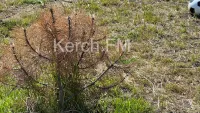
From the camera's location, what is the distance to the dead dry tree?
3412 millimetres

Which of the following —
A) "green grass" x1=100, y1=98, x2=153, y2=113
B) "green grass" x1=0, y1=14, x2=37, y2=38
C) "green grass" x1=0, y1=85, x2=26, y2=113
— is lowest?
"green grass" x1=100, y1=98, x2=153, y2=113

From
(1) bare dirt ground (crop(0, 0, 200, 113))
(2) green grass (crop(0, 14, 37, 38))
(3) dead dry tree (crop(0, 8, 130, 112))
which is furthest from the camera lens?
(2) green grass (crop(0, 14, 37, 38))

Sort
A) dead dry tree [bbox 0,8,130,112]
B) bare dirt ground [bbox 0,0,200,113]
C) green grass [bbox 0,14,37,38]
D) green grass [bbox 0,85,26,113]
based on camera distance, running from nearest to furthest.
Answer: dead dry tree [bbox 0,8,130,112], green grass [bbox 0,85,26,113], bare dirt ground [bbox 0,0,200,113], green grass [bbox 0,14,37,38]

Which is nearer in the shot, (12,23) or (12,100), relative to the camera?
(12,100)

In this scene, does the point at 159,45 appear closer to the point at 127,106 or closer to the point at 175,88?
the point at 175,88

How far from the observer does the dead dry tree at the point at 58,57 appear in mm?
3412

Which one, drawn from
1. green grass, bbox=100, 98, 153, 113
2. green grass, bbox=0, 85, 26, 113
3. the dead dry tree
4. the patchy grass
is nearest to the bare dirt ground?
the patchy grass

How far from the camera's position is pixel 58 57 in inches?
136

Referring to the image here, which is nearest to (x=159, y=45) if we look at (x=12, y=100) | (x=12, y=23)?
(x=12, y=23)

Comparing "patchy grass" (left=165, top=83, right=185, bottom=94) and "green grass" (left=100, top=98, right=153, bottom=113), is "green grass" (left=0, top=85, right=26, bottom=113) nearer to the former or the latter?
"green grass" (left=100, top=98, right=153, bottom=113)

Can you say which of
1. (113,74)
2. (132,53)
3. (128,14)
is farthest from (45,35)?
(128,14)

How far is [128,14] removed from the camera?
6594 mm

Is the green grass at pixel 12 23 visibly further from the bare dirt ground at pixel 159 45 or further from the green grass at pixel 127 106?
the green grass at pixel 127 106

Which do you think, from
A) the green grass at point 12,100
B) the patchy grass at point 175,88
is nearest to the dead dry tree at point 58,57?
the green grass at point 12,100
